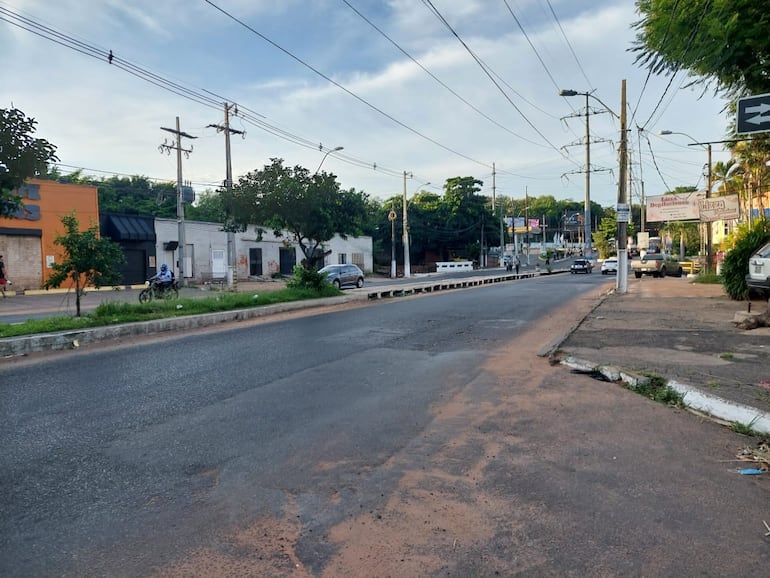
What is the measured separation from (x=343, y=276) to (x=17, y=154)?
20.5 m

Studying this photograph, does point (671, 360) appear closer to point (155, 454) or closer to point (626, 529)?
point (626, 529)

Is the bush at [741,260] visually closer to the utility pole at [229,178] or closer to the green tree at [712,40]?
the green tree at [712,40]

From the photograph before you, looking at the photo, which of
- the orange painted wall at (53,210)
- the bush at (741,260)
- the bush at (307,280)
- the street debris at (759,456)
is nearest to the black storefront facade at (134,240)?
the orange painted wall at (53,210)

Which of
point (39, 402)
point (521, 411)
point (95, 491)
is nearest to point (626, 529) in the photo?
point (521, 411)

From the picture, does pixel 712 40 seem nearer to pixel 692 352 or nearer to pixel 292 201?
pixel 692 352

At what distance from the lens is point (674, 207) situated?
130 feet

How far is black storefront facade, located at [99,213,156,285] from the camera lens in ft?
107

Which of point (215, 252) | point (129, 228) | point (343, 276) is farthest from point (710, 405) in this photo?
point (215, 252)

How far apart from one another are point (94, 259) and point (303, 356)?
7.05m

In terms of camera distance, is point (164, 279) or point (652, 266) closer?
point (164, 279)

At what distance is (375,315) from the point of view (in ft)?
51.8

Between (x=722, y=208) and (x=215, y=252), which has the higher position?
(x=722, y=208)

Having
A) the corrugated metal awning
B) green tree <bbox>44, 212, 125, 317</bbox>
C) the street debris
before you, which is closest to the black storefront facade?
the corrugated metal awning

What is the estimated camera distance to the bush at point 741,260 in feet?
55.4
